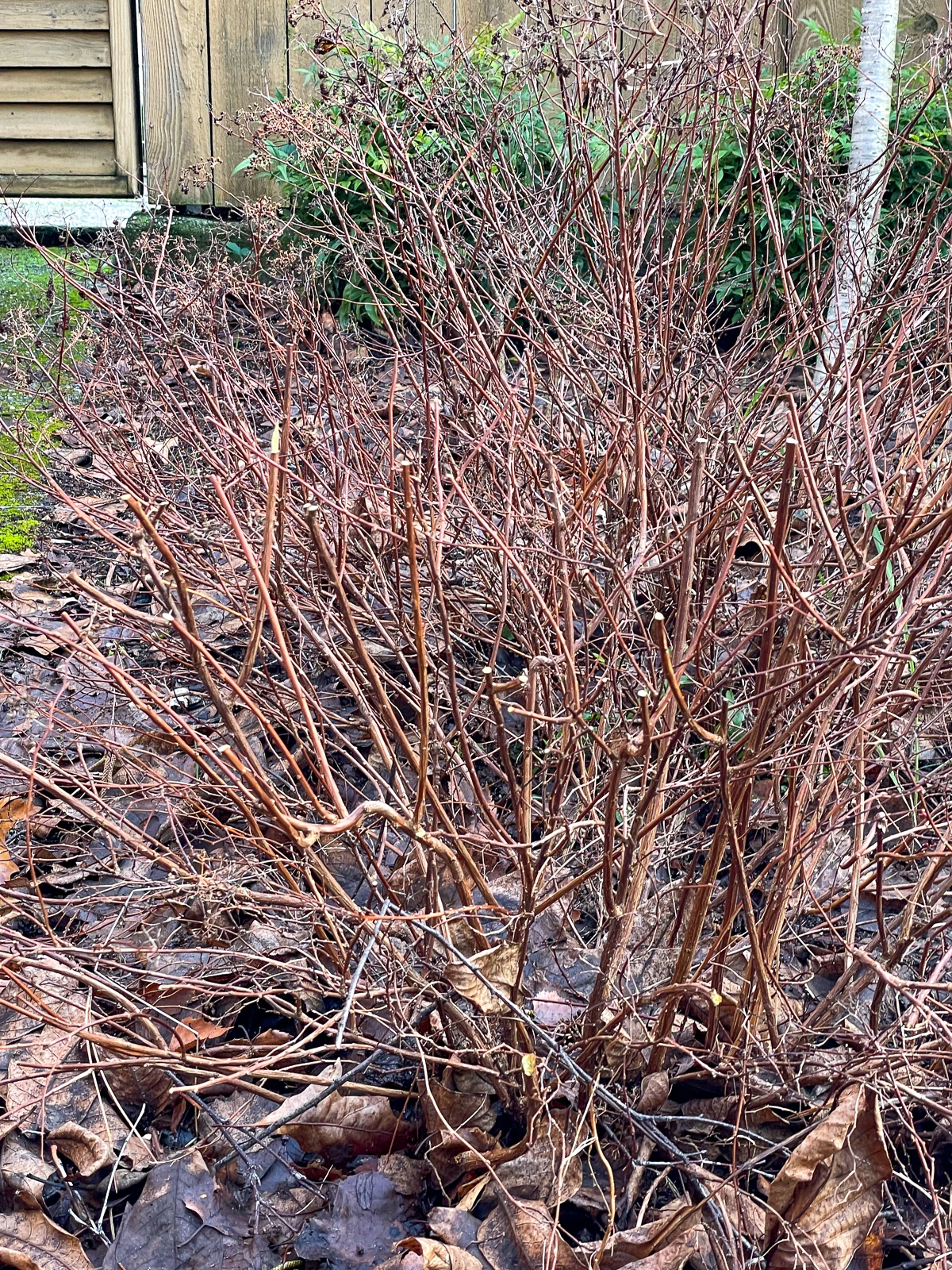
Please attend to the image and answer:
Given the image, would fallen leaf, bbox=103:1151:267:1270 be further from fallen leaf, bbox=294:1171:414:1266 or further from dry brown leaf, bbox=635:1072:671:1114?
dry brown leaf, bbox=635:1072:671:1114

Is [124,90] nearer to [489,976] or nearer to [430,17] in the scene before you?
[430,17]

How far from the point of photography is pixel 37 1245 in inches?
61.1

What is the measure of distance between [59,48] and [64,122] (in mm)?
370

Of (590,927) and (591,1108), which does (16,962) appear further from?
(590,927)

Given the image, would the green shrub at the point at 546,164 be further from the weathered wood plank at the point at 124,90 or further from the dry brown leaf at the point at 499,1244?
the weathered wood plank at the point at 124,90

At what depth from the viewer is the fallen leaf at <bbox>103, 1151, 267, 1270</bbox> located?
1.57 meters

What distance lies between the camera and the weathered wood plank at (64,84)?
5941 millimetres

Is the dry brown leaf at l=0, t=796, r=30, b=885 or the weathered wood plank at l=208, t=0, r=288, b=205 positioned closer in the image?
the dry brown leaf at l=0, t=796, r=30, b=885

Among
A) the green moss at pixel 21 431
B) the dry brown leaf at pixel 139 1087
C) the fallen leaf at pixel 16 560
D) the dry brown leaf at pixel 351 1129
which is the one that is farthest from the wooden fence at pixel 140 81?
the dry brown leaf at pixel 351 1129

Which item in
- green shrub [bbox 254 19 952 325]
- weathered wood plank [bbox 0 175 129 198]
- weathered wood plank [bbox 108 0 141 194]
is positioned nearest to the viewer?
green shrub [bbox 254 19 952 325]

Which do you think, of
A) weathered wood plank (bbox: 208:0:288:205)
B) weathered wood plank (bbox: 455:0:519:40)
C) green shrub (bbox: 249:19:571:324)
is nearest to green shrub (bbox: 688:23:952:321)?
green shrub (bbox: 249:19:571:324)

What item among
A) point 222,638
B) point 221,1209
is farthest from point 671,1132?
point 222,638

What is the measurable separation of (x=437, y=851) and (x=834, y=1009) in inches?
26.7

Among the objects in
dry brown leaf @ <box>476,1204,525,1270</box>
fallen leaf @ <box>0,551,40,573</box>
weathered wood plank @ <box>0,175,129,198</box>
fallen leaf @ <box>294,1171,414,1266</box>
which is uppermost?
weathered wood plank @ <box>0,175,129,198</box>
